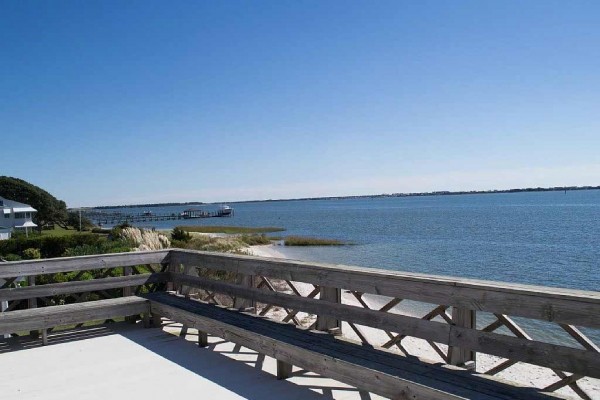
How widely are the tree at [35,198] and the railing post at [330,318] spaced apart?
7280cm

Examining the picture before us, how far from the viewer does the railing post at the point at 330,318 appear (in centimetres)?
470

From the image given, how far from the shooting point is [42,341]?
6.18 meters

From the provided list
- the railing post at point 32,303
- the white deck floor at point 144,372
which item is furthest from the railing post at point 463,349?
the railing post at point 32,303

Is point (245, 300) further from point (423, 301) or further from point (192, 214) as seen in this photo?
point (192, 214)

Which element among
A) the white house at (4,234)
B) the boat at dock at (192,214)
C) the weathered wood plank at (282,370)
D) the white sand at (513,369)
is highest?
the weathered wood plank at (282,370)

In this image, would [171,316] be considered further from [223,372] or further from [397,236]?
[397,236]

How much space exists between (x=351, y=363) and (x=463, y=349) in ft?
2.70

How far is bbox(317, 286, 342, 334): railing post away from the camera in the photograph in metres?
4.70

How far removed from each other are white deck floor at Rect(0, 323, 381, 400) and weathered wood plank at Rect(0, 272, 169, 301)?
590 millimetres

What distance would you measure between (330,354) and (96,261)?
397 centimetres

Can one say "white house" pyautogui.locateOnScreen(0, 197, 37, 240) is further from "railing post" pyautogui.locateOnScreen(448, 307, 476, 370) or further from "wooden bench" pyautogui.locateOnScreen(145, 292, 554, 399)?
"railing post" pyautogui.locateOnScreen(448, 307, 476, 370)

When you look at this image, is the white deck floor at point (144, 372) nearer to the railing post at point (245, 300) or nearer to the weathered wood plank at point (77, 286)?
the railing post at point (245, 300)

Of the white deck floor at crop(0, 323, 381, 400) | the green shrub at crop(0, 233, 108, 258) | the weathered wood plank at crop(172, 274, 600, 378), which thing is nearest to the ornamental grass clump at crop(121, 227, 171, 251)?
the white deck floor at crop(0, 323, 381, 400)

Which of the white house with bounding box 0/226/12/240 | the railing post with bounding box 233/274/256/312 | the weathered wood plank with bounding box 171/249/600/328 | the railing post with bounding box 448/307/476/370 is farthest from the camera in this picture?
the white house with bounding box 0/226/12/240
